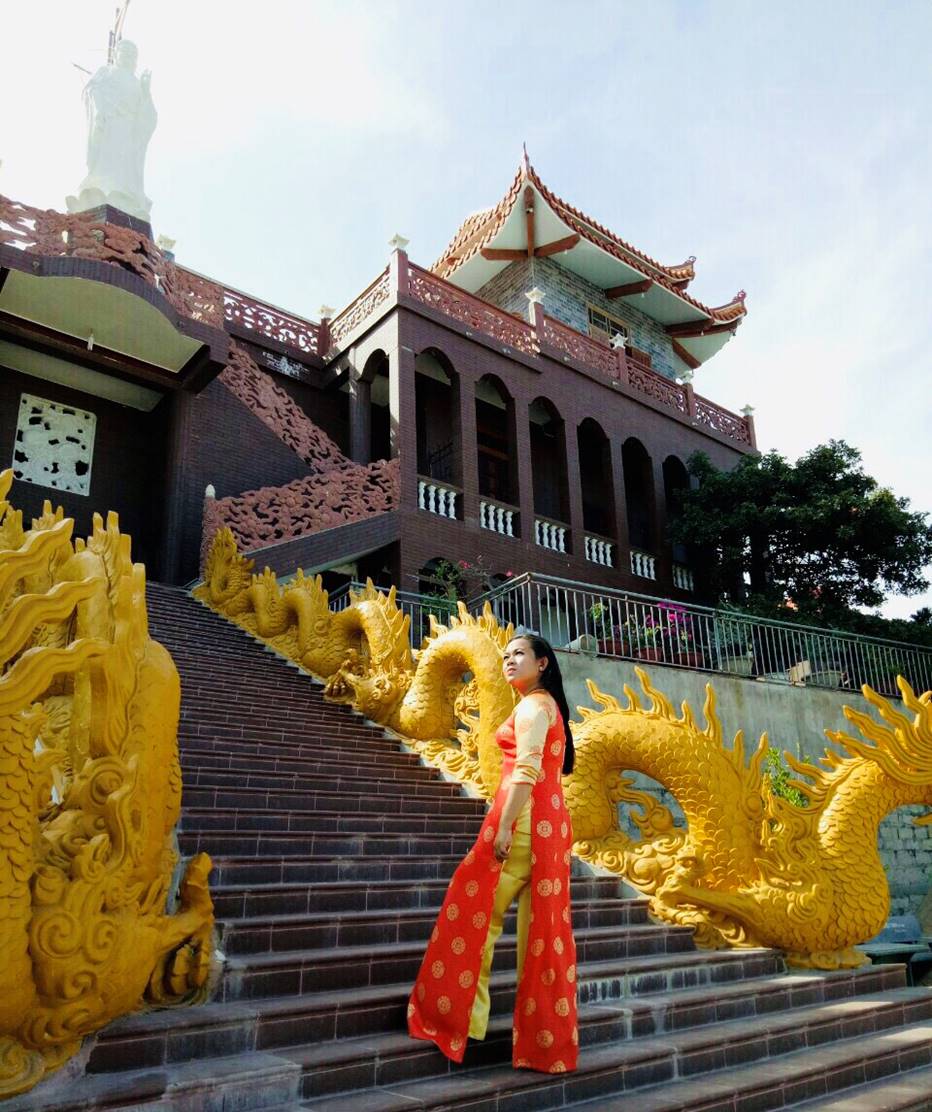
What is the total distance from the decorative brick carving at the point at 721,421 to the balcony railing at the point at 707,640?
21.9 feet

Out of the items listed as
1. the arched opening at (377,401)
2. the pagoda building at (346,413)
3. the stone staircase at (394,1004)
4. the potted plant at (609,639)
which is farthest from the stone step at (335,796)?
the arched opening at (377,401)

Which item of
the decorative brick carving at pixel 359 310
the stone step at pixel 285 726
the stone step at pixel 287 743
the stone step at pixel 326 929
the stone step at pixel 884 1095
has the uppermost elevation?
the decorative brick carving at pixel 359 310

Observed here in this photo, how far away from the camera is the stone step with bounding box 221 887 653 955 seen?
10.7 feet

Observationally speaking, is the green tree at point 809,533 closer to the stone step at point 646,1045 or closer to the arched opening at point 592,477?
the arched opening at point 592,477

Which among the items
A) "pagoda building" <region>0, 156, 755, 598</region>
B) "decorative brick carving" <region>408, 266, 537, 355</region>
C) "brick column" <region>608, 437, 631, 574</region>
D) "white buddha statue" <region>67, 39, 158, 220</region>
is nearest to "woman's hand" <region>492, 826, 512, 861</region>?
"pagoda building" <region>0, 156, 755, 598</region>

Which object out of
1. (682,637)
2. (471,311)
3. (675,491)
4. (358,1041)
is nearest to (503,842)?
(358,1041)

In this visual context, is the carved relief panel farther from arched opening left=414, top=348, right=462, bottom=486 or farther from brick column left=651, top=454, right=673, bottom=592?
brick column left=651, top=454, right=673, bottom=592

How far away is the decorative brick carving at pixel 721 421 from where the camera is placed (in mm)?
16844

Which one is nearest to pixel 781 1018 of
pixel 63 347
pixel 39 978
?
pixel 39 978

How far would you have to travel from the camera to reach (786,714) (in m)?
9.06

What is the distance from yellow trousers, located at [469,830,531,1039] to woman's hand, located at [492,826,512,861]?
0.33 feet

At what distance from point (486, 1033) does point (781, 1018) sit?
1610 mm

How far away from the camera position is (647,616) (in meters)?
9.53

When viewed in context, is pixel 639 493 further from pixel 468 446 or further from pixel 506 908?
pixel 506 908
